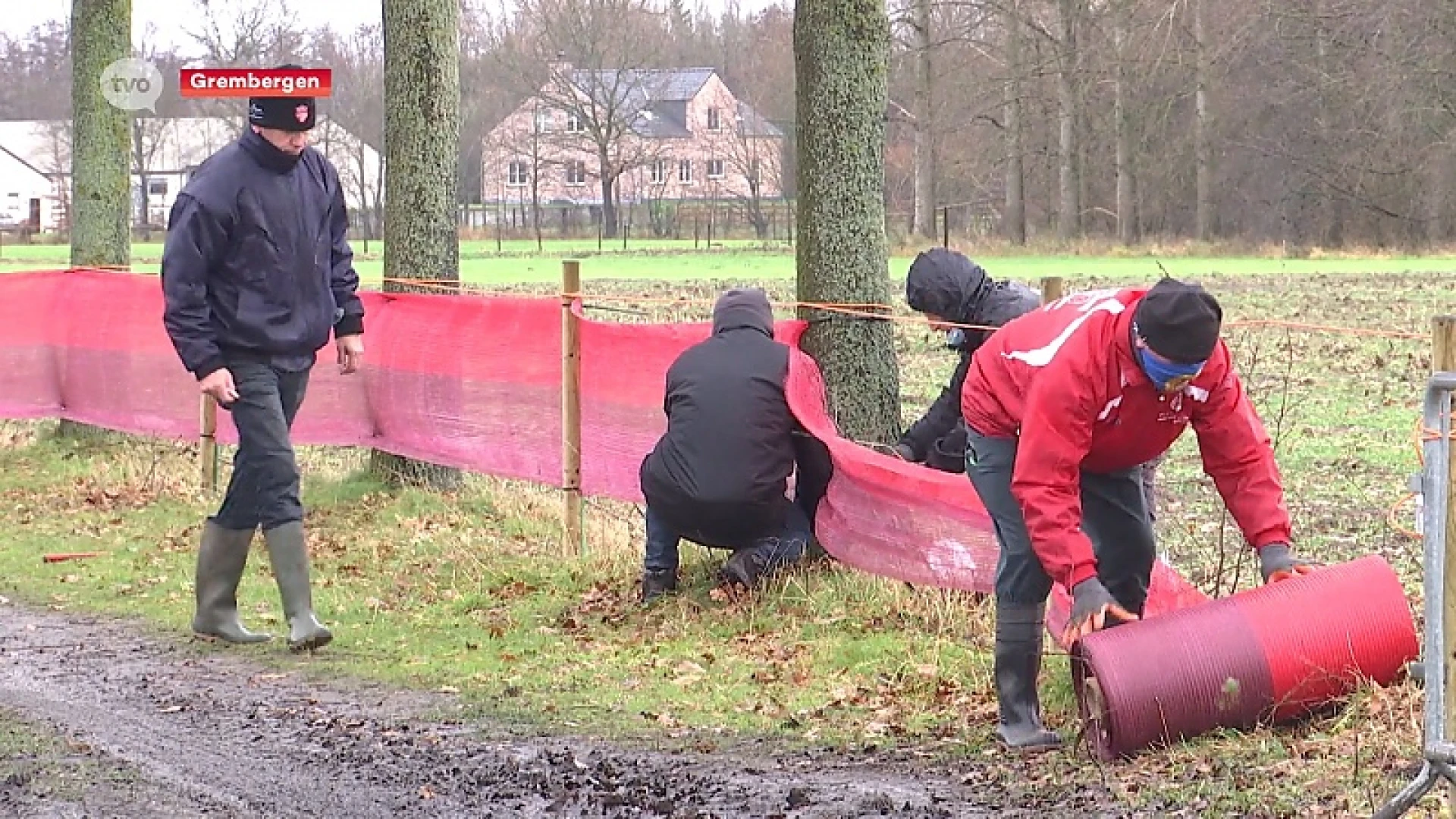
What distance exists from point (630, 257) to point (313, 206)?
51484 mm

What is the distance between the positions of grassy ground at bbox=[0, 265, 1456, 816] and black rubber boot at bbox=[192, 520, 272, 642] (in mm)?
177

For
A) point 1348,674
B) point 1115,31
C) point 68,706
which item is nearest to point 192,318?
point 68,706

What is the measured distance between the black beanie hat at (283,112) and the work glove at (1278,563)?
3991 mm

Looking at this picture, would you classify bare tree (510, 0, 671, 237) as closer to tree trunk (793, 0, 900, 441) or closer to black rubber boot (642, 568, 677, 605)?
tree trunk (793, 0, 900, 441)

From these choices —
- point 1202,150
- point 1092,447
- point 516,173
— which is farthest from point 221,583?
point 516,173

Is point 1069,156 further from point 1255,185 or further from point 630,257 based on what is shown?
point 630,257

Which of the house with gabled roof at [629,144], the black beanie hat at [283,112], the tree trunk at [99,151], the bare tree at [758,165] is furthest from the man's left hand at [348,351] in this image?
the house with gabled roof at [629,144]

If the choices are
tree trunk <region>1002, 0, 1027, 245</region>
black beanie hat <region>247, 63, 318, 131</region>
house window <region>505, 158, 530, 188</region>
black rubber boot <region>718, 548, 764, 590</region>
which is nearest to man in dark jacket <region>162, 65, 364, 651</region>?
black beanie hat <region>247, 63, 318, 131</region>

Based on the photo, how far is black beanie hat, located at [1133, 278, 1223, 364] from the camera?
16.8 ft

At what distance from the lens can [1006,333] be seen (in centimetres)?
573

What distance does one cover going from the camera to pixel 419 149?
11375mm

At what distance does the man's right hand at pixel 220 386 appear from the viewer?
23.9 ft
